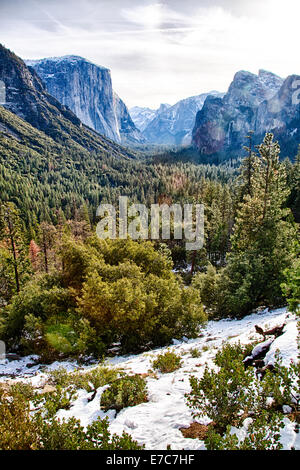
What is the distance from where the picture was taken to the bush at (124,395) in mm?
7191

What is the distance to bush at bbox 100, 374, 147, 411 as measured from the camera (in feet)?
23.6

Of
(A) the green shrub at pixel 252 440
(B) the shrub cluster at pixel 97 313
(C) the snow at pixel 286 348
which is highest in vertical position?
(A) the green shrub at pixel 252 440

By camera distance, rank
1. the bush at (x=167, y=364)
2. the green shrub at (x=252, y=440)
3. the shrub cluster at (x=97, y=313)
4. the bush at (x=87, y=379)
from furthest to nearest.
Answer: the shrub cluster at (x=97, y=313) → the bush at (x=167, y=364) → the bush at (x=87, y=379) → the green shrub at (x=252, y=440)

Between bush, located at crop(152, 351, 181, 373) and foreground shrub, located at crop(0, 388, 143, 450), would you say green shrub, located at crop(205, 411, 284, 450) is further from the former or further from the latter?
bush, located at crop(152, 351, 181, 373)

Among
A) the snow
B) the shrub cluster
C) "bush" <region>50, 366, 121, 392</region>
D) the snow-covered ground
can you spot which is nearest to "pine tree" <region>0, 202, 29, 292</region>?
the shrub cluster

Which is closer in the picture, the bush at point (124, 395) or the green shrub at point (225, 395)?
the green shrub at point (225, 395)

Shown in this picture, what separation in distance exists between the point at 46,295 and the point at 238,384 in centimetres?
1515

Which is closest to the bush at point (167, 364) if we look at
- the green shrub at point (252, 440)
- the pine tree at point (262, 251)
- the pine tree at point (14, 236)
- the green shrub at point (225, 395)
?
the green shrub at point (225, 395)

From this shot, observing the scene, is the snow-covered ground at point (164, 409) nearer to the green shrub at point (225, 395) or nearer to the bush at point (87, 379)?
the bush at point (87, 379)

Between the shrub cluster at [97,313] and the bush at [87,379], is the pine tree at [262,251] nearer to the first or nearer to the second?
the shrub cluster at [97,313]

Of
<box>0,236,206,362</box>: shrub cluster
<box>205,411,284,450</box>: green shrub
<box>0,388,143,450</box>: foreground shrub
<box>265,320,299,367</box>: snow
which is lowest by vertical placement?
<box>0,236,206,362</box>: shrub cluster

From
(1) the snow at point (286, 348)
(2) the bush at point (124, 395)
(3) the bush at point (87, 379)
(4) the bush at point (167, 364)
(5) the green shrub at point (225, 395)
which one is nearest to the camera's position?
(5) the green shrub at point (225, 395)

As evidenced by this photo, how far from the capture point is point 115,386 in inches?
309

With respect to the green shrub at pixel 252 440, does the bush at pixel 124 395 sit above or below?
below
